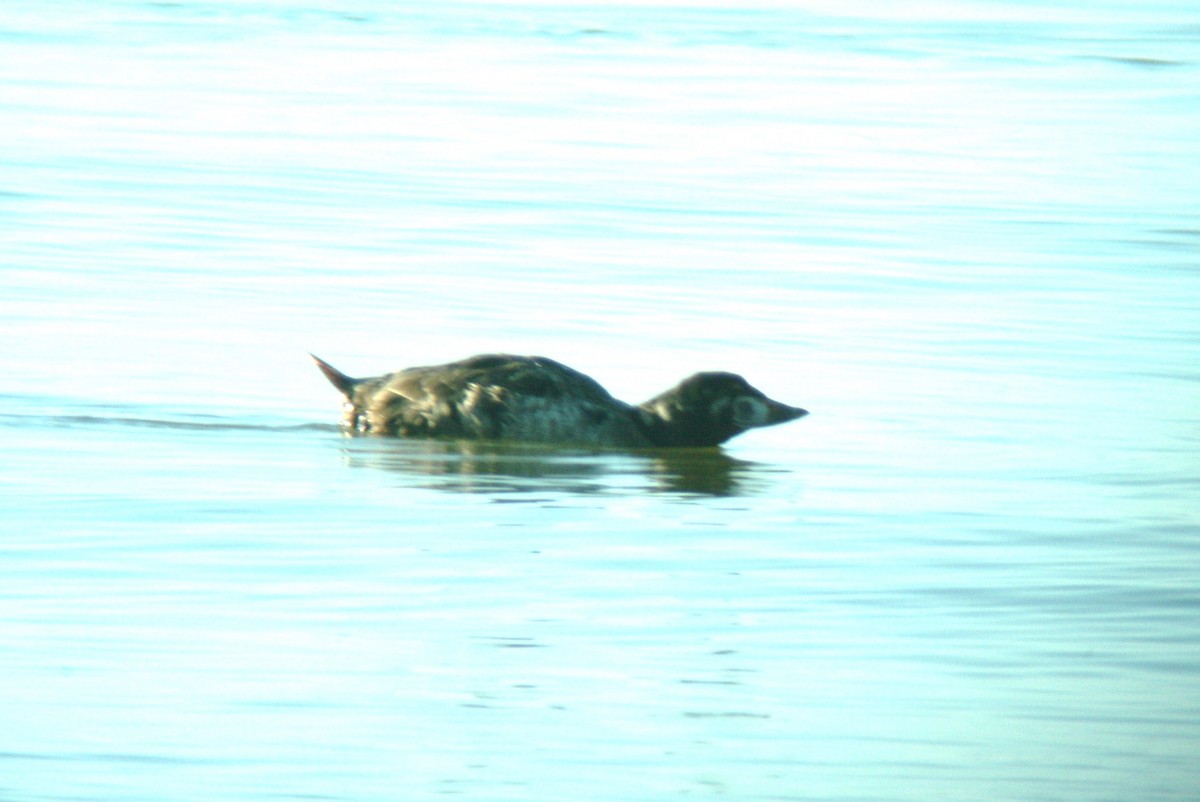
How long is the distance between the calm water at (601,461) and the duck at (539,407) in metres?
0.18

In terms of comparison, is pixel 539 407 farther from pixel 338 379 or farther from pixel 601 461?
pixel 338 379

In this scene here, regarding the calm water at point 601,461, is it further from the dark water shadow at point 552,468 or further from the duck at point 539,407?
the duck at point 539,407

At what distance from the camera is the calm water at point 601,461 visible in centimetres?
617

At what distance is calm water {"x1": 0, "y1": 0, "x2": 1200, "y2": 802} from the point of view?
243 inches

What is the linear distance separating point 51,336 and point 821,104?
12.8 metres

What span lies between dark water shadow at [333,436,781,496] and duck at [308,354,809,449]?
7 centimetres

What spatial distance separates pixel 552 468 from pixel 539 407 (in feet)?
1.60

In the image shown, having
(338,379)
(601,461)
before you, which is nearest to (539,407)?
(601,461)

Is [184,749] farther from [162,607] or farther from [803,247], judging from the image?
[803,247]

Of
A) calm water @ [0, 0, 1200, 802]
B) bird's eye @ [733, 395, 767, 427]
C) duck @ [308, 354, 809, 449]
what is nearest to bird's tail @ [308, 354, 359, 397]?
duck @ [308, 354, 809, 449]

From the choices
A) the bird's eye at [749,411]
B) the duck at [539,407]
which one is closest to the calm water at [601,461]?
the duck at [539,407]

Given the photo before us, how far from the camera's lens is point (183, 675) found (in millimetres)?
6547

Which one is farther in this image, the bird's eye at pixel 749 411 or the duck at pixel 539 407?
the bird's eye at pixel 749 411

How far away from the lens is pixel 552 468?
1009 cm
